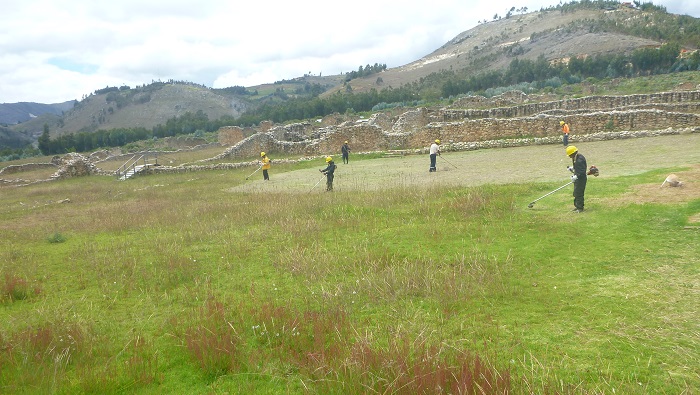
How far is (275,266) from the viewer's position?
682cm

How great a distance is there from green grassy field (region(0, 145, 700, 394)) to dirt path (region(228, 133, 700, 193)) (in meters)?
3.44

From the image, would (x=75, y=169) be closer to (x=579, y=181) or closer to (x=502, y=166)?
(x=502, y=166)

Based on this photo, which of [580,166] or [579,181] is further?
[580,166]

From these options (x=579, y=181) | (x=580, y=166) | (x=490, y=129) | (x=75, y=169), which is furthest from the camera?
(x=75, y=169)

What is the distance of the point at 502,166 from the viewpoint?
1633 centimetres

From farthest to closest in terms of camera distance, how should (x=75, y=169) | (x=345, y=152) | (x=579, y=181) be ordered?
(x=75, y=169) < (x=345, y=152) < (x=579, y=181)

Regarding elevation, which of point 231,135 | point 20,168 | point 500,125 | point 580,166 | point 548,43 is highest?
point 548,43

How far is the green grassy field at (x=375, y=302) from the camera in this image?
148 inches

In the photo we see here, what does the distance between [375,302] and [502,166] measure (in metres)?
12.4

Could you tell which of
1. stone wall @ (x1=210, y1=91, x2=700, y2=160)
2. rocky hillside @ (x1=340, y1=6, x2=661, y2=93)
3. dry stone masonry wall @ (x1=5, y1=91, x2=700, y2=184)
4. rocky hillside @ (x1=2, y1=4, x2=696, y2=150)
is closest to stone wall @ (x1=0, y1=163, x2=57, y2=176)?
dry stone masonry wall @ (x1=5, y1=91, x2=700, y2=184)

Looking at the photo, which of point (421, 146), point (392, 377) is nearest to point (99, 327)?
point (392, 377)

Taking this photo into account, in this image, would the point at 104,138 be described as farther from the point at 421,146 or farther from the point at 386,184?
the point at 386,184

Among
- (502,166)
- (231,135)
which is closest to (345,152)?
(502,166)

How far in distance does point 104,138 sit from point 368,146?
5121cm
